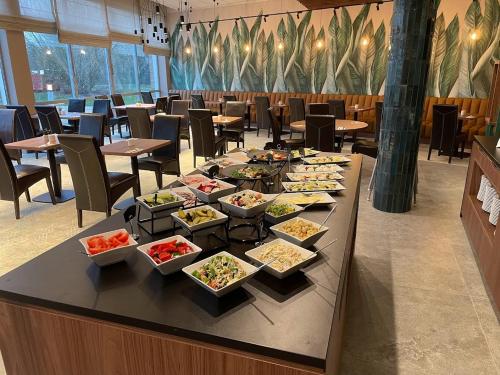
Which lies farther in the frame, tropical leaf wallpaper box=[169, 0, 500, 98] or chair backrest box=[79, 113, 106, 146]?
tropical leaf wallpaper box=[169, 0, 500, 98]

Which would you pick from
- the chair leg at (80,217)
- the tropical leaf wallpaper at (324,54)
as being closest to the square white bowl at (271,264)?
the chair leg at (80,217)

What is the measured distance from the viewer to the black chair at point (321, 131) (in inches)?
171

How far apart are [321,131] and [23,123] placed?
15.2ft

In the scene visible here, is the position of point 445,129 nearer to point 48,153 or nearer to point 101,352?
point 48,153

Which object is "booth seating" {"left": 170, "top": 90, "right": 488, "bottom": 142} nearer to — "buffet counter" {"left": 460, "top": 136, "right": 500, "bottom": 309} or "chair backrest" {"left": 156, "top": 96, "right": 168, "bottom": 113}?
"chair backrest" {"left": 156, "top": 96, "right": 168, "bottom": 113}

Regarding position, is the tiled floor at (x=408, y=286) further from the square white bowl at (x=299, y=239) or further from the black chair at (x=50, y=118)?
the black chair at (x=50, y=118)

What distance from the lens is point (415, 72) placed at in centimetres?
336

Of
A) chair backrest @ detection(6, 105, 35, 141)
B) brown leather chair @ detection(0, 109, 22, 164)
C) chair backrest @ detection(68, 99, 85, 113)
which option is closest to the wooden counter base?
brown leather chair @ detection(0, 109, 22, 164)

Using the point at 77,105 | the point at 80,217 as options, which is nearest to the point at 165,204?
the point at 80,217

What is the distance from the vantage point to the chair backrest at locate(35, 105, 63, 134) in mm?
5574

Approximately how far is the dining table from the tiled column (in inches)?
136

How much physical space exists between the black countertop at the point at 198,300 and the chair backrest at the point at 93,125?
3227mm

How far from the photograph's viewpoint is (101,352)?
1015 millimetres

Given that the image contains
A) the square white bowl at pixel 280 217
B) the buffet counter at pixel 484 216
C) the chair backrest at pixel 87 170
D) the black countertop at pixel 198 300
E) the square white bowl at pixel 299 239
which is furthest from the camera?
the chair backrest at pixel 87 170
